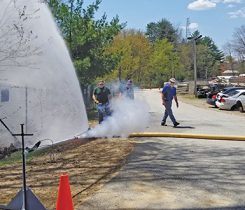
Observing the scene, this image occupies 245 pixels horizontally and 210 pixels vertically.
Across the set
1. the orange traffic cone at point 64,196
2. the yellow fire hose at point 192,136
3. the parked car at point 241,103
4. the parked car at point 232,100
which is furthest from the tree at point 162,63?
the orange traffic cone at point 64,196

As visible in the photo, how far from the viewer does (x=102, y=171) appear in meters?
8.09

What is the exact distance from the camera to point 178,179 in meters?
7.42

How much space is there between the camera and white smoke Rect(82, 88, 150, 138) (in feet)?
42.7

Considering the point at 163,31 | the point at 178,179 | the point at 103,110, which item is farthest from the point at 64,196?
the point at 163,31

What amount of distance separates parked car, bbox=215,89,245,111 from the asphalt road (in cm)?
1493

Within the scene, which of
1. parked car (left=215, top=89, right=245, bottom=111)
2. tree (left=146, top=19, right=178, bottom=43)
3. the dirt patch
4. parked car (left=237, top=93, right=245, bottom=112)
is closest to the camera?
the dirt patch

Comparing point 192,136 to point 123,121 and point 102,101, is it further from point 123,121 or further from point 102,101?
point 102,101

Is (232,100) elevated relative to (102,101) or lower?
lower

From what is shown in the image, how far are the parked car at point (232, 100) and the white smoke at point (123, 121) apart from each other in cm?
1237

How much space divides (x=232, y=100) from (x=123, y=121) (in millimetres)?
14339

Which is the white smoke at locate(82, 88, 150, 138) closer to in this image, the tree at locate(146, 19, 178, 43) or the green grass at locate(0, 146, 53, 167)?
the green grass at locate(0, 146, 53, 167)

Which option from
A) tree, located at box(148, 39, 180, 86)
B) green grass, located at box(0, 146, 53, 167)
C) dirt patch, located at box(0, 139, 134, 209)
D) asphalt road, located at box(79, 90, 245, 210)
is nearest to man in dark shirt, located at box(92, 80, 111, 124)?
dirt patch, located at box(0, 139, 134, 209)

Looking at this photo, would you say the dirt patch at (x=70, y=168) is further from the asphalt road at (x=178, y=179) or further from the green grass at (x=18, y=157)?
the asphalt road at (x=178, y=179)

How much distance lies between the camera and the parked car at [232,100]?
25.8m
